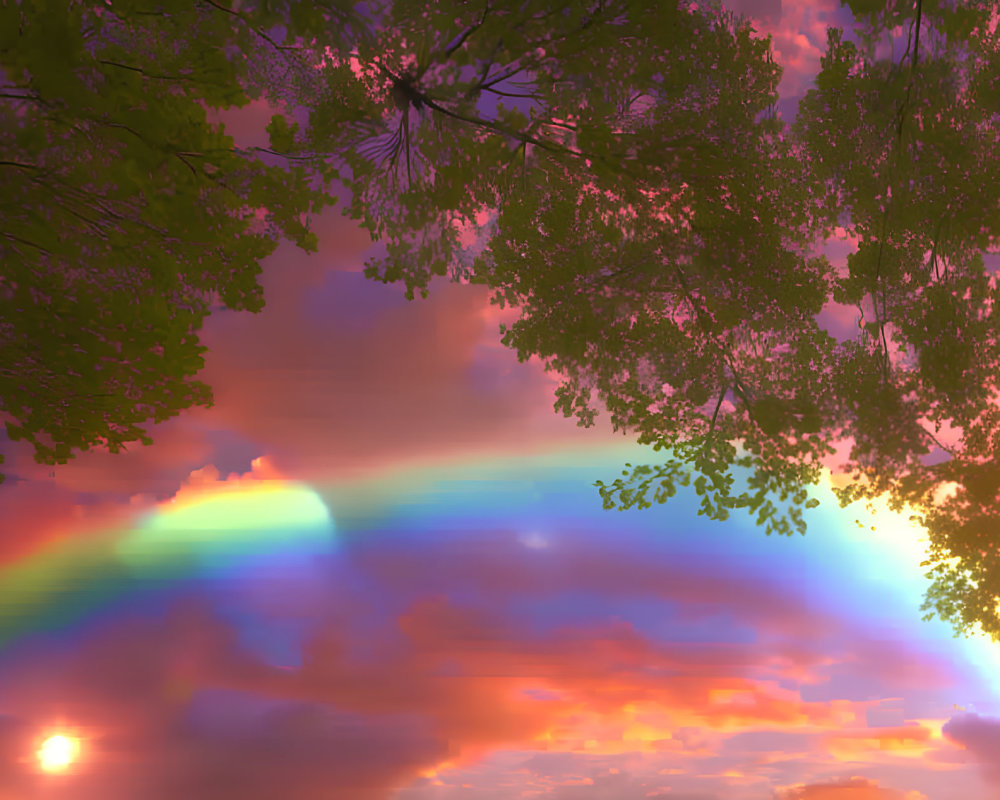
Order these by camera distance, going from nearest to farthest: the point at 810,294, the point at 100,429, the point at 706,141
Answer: the point at 100,429
the point at 706,141
the point at 810,294

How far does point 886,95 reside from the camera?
9.10 meters

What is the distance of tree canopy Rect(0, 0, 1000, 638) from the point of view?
827cm

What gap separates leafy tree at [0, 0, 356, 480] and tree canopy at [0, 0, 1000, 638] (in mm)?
73

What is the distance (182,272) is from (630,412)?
6230 mm

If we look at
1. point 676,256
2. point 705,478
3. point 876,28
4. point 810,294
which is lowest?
point 705,478

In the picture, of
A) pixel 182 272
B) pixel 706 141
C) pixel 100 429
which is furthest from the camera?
pixel 706 141

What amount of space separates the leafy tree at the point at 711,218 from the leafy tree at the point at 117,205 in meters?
2.01

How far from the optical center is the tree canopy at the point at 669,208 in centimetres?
827

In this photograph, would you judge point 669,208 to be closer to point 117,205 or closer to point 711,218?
point 711,218

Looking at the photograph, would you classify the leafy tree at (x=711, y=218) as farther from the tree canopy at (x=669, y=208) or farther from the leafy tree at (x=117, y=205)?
the leafy tree at (x=117, y=205)

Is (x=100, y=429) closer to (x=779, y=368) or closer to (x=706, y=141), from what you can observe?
(x=706, y=141)

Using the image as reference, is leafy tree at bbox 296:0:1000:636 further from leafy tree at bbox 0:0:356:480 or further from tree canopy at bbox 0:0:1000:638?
leafy tree at bbox 0:0:356:480

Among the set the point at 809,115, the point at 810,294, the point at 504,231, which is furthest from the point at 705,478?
the point at 809,115

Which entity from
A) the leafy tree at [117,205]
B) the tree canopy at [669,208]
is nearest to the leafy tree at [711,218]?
the tree canopy at [669,208]
